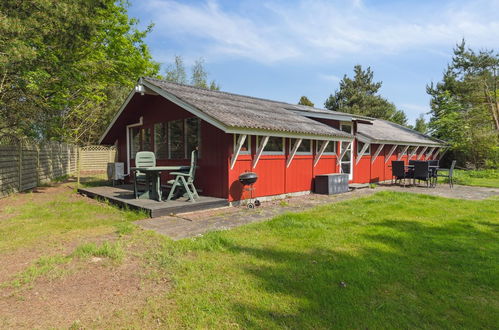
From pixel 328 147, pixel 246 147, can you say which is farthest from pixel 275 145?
pixel 328 147

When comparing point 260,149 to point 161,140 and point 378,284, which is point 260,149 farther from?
point 378,284

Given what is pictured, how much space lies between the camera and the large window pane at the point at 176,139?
8.84 m

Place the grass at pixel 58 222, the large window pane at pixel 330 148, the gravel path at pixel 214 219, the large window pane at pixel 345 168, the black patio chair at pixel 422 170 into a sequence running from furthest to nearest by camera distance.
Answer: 1. the large window pane at pixel 345 168
2. the black patio chair at pixel 422 170
3. the large window pane at pixel 330 148
4. the gravel path at pixel 214 219
5. the grass at pixel 58 222

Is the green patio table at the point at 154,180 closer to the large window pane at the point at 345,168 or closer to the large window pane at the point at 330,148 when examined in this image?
the large window pane at the point at 330,148

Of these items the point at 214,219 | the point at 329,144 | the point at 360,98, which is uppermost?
the point at 360,98

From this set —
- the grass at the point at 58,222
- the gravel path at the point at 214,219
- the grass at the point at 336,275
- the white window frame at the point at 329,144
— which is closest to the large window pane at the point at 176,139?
the grass at the point at 58,222

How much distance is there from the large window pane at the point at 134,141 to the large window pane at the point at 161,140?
174cm

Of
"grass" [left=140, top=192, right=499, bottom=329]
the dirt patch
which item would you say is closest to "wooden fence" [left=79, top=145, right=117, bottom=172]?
the dirt patch

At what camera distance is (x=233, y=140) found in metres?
7.29

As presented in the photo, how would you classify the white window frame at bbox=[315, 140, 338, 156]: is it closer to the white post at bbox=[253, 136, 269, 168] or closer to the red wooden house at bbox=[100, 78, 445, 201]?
the red wooden house at bbox=[100, 78, 445, 201]

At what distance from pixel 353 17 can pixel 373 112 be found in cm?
3161

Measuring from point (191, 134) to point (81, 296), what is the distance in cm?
606

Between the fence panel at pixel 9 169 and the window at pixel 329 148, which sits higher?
the window at pixel 329 148

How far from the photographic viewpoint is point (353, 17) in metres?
7.70
